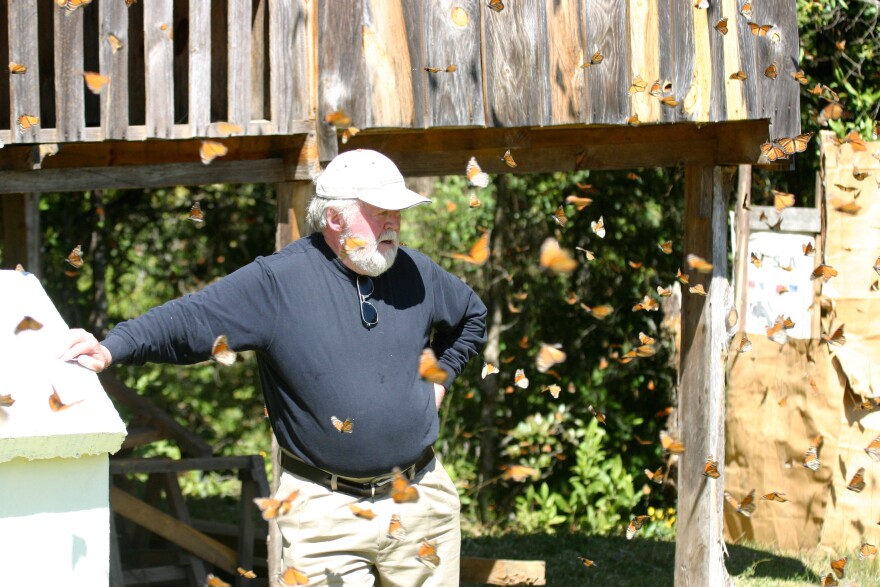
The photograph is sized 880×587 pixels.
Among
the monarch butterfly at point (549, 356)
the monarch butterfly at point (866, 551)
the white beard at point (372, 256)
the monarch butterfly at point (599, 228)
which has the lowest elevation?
the monarch butterfly at point (866, 551)

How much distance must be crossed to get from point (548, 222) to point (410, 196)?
5.18m

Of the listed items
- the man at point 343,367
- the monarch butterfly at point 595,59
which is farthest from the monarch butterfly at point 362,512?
the monarch butterfly at point 595,59

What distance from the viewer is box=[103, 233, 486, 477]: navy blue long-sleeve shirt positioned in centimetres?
348

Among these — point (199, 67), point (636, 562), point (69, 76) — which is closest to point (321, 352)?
point (199, 67)

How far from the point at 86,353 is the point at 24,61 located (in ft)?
6.82

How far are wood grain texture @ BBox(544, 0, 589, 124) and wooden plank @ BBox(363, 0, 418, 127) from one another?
62 cm

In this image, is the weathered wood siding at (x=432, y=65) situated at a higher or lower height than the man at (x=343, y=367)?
higher

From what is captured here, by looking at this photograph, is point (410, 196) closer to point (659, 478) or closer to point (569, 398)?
point (659, 478)

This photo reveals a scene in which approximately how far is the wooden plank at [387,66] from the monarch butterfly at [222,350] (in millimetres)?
1398

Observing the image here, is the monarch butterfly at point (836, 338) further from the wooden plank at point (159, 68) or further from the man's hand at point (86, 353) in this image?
the man's hand at point (86, 353)

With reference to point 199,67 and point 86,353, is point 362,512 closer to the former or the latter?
point 86,353

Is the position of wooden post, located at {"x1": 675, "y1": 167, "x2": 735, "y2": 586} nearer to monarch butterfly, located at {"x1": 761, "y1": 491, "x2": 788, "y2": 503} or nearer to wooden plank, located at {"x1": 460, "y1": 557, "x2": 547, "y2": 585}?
wooden plank, located at {"x1": 460, "y1": 557, "x2": 547, "y2": 585}

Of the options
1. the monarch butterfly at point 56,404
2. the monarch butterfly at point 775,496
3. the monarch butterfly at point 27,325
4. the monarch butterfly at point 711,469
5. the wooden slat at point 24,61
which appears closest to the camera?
the monarch butterfly at point 56,404

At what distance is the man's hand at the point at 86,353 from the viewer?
9.89ft
